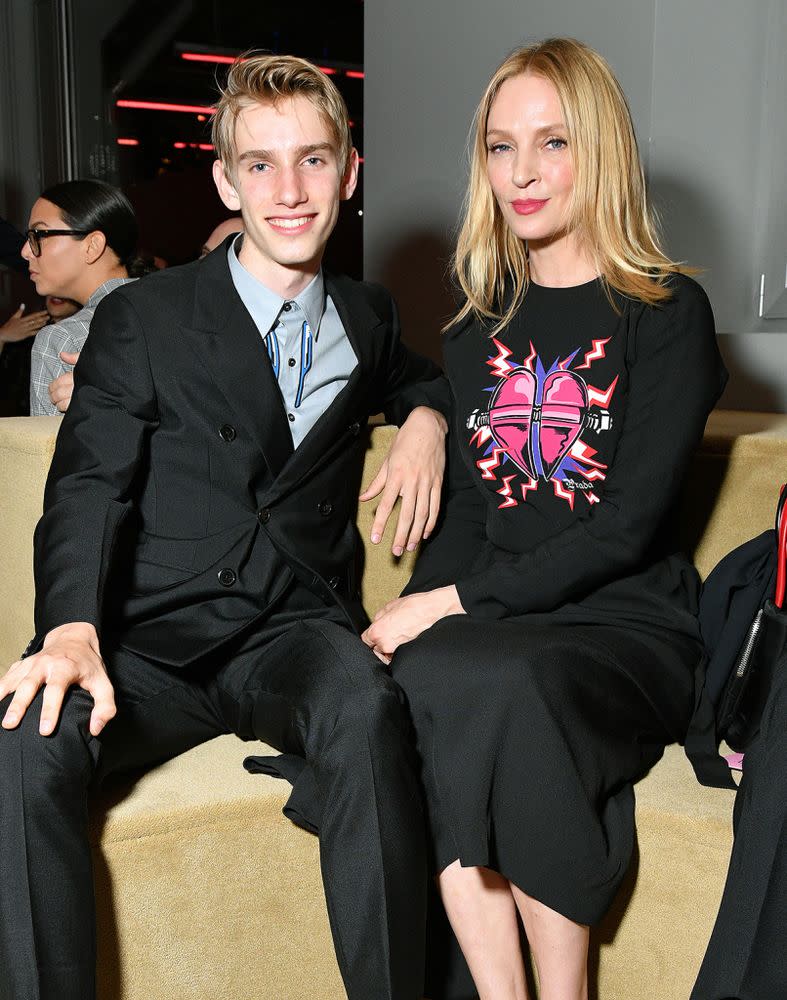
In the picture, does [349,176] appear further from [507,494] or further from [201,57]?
[201,57]

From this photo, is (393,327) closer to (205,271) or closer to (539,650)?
(205,271)

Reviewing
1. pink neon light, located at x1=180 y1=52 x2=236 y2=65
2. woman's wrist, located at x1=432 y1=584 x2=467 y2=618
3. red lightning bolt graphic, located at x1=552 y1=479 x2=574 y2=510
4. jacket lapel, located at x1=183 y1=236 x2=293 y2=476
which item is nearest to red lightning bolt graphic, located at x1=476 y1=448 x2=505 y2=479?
red lightning bolt graphic, located at x1=552 y1=479 x2=574 y2=510

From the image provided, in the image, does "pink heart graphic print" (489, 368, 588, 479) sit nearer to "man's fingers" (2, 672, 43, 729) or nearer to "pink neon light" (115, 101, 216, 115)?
"man's fingers" (2, 672, 43, 729)

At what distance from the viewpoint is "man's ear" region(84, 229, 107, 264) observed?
2898 mm

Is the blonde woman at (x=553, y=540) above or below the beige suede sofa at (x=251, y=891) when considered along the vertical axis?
above

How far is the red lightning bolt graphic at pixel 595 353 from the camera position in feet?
5.79

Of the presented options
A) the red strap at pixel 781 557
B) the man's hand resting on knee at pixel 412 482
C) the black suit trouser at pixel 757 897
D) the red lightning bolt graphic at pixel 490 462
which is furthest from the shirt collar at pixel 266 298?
the black suit trouser at pixel 757 897

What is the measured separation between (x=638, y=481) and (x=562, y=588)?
19 cm

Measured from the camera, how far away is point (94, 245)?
9.52ft

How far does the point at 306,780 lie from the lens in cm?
154

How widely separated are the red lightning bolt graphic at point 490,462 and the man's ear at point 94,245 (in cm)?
147

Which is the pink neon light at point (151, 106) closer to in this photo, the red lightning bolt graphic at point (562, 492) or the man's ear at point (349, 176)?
the man's ear at point (349, 176)

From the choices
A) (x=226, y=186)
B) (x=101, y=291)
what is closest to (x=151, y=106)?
(x=101, y=291)

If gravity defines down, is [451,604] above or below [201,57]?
below
